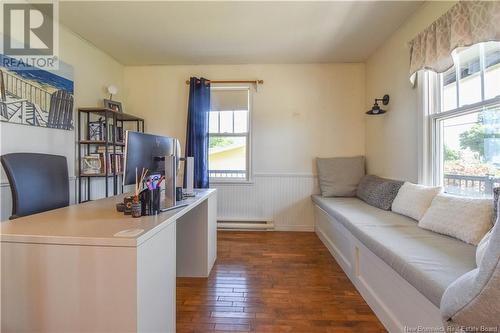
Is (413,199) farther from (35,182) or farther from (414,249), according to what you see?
(35,182)

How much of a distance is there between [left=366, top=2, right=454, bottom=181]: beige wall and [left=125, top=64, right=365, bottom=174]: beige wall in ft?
0.89

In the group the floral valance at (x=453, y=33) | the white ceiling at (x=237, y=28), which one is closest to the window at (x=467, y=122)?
the floral valance at (x=453, y=33)

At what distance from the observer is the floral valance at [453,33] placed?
59.0 inches

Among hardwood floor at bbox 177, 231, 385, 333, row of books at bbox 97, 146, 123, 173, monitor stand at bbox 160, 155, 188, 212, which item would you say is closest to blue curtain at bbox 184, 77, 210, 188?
row of books at bbox 97, 146, 123, 173

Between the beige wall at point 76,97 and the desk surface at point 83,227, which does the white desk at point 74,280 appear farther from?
the beige wall at point 76,97

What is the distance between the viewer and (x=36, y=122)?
7.53 feet

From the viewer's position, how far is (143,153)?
1584mm

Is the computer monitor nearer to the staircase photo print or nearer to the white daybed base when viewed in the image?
the staircase photo print

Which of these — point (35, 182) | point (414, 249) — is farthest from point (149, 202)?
point (414, 249)

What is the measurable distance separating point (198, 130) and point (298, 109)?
1499 millimetres

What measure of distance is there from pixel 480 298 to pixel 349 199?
243 centimetres

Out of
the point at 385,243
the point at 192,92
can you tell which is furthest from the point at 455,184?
the point at 192,92

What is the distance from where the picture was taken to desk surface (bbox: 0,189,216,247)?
3.18ft

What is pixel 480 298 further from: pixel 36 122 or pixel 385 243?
pixel 36 122
